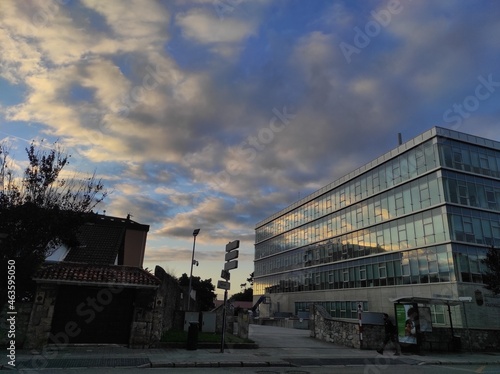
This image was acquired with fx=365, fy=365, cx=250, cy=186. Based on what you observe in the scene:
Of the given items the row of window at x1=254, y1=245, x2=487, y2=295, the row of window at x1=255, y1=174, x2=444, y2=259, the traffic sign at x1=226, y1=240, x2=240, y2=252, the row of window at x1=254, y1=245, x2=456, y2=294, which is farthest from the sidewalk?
the row of window at x1=255, y1=174, x2=444, y2=259

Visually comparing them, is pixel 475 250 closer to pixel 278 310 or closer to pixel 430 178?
pixel 430 178

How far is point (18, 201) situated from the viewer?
1197 centimetres

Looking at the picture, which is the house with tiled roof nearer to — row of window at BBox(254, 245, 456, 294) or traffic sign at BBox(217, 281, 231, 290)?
traffic sign at BBox(217, 281, 231, 290)

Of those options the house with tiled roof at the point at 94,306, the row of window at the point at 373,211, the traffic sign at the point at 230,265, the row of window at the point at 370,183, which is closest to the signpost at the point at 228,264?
the traffic sign at the point at 230,265

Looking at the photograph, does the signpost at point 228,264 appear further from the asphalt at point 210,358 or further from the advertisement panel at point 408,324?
the advertisement panel at point 408,324

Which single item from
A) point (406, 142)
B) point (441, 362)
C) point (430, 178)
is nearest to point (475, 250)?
point (430, 178)

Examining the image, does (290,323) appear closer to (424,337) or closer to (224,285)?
(424,337)

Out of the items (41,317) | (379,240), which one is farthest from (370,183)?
(41,317)

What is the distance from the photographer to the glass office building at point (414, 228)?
115 ft

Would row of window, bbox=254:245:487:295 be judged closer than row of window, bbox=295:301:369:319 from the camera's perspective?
Yes

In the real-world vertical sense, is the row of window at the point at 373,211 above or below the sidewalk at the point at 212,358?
above

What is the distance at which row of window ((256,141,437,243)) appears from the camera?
1548 inches

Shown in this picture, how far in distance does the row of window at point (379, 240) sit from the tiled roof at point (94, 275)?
1212 inches

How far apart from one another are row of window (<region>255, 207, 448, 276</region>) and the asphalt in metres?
21.9
